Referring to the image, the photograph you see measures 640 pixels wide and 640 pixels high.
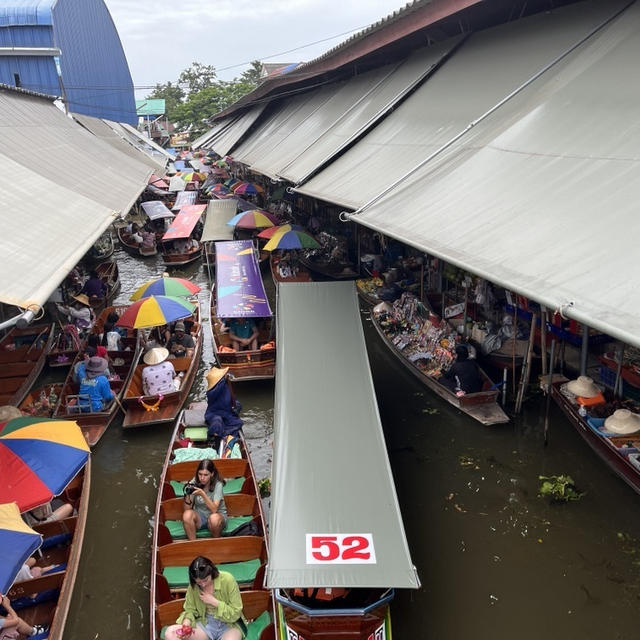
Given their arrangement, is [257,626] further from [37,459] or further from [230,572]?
[37,459]

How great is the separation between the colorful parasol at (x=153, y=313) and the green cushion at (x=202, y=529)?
4.00 m

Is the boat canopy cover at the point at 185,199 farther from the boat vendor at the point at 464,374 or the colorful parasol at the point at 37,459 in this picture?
the colorful parasol at the point at 37,459

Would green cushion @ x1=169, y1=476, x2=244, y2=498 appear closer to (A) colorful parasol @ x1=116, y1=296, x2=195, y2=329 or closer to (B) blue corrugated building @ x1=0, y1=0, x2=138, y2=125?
(A) colorful parasol @ x1=116, y1=296, x2=195, y2=329

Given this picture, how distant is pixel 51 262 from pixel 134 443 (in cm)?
378

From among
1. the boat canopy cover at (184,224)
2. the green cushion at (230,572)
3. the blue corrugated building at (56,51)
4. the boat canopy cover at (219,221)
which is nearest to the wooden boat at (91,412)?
the green cushion at (230,572)

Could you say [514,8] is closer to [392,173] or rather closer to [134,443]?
[392,173]

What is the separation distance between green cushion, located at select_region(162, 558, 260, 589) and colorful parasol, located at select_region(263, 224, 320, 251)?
984 centimetres

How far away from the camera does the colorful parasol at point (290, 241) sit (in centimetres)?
1477

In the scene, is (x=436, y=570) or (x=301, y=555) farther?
(x=436, y=570)

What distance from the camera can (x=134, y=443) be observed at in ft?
29.9

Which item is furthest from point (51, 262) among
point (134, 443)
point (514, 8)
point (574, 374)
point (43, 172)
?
point (514, 8)

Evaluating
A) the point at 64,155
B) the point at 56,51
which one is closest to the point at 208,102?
the point at 56,51

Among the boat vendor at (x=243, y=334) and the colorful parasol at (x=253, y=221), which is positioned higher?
the colorful parasol at (x=253, y=221)

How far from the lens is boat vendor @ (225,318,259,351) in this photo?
1116cm
